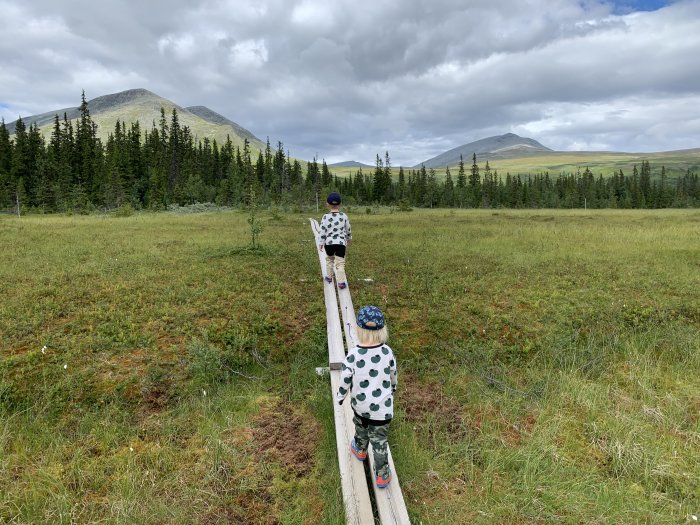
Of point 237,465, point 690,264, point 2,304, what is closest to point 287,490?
point 237,465

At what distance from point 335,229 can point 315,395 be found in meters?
5.05

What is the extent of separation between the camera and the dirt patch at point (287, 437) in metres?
4.96

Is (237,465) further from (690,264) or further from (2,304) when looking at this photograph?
(690,264)

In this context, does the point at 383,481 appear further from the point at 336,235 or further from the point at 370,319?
the point at 336,235

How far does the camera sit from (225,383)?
6805 millimetres

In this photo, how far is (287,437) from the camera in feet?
17.9

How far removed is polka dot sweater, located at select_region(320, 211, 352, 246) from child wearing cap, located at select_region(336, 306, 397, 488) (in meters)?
5.87

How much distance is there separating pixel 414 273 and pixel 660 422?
7.97 meters

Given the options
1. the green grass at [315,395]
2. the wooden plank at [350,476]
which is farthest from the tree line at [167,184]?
the wooden plank at [350,476]

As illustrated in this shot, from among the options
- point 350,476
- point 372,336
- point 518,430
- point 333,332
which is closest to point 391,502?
point 350,476

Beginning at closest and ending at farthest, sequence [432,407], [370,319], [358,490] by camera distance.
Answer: [358,490] → [370,319] → [432,407]

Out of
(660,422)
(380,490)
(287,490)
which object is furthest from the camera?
(660,422)

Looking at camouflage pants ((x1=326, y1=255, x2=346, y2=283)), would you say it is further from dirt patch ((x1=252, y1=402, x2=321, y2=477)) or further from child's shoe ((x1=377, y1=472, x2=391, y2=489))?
child's shoe ((x1=377, y1=472, x2=391, y2=489))

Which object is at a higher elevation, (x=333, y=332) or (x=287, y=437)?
(x=333, y=332)
